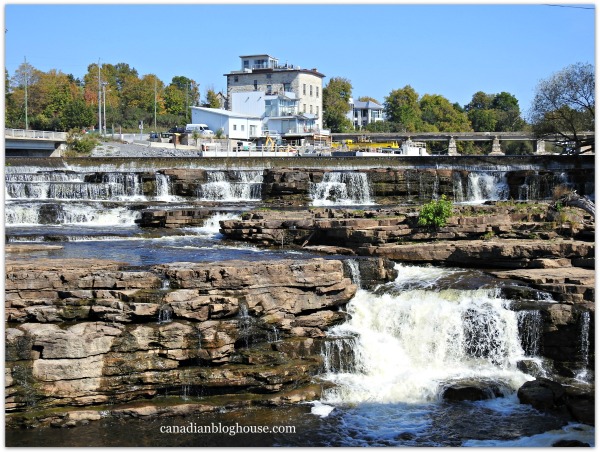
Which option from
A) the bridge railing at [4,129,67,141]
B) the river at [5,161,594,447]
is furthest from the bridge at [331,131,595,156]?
the river at [5,161,594,447]

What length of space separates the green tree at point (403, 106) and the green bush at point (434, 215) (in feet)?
234

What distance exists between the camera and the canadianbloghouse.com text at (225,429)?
50.3 ft

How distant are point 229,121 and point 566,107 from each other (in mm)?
32183

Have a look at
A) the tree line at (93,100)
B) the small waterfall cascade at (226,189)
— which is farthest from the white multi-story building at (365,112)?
the small waterfall cascade at (226,189)

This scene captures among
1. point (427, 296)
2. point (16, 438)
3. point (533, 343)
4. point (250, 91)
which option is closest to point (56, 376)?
point (16, 438)

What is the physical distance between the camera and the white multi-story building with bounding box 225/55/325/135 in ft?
244

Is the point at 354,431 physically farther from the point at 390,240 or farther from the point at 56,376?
the point at 390,240

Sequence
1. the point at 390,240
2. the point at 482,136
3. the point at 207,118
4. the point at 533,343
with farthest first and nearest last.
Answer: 1. the point at 207,118
2. the point at 482,136
3. the point at 390,240
4. the point at 533,343

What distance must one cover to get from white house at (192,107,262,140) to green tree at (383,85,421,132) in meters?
27.8

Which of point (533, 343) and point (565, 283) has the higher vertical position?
point (565, 283)

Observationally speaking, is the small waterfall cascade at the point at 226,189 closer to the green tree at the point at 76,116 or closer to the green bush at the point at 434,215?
the green bush at the point at 434,215

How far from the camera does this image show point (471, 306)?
19.3 metres

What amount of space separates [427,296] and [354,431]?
5544 millimetres

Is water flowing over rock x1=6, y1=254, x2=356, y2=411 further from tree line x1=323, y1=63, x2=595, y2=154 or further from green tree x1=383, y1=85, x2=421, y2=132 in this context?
green tree x1=383, y1=85, x2=421, y2=132
